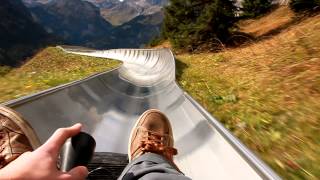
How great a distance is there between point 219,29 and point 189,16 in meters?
4.57

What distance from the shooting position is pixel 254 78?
904 cm

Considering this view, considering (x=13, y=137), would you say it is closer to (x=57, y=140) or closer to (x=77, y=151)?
(x=77, y=151)

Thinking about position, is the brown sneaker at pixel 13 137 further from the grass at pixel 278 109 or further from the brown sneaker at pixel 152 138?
the grass at pixel 278 109

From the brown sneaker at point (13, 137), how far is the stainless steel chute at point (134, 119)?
0.71 metres

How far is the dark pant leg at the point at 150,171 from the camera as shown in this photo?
2.48 m

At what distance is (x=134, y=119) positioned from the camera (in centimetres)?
613

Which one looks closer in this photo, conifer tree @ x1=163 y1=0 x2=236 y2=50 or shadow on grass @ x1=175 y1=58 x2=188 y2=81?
shadow on grass @ x1=175 y1=58 x2=188 y2=81

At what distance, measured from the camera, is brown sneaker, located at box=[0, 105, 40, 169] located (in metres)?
2.47

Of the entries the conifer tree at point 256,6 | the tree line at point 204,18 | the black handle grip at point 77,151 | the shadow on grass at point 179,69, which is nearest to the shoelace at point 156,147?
the black handle grip at point 77,151

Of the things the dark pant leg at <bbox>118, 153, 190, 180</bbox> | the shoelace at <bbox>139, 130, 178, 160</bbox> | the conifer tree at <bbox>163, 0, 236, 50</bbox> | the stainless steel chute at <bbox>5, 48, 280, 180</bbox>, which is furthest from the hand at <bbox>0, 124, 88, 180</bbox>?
the conifer tree at <bbox>163, 0, 236, 50</bbox>

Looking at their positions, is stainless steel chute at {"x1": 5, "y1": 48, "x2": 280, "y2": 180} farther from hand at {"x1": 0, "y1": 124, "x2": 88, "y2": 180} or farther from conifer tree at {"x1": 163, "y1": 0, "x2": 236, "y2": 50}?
conifer tree at {"x1": 163, "y1": 0, "x2": 236, "y2": 50}

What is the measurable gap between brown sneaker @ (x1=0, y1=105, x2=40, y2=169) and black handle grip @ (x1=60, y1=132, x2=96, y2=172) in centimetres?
31

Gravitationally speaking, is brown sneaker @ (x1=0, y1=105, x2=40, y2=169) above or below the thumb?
above

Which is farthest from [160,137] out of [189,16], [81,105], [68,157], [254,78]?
[189,16]
